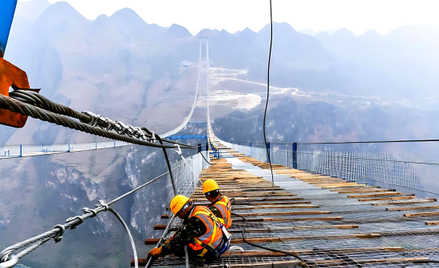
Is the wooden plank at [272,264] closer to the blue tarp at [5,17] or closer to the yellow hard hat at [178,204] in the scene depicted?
the yellow hard hat at [178,204]

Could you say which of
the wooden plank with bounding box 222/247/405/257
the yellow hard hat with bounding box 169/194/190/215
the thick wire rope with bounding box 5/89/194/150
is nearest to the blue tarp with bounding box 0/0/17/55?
the thick wire rope with bounding box 5/89/194/150

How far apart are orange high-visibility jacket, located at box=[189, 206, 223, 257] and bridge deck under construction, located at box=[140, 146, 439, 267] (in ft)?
0.87

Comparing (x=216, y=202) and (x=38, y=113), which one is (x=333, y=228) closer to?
(x=216, y=202)

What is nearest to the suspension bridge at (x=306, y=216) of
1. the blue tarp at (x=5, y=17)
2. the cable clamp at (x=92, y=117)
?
the cable clamp at (x=92, y=117)

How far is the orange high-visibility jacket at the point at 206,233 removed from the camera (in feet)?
8.84

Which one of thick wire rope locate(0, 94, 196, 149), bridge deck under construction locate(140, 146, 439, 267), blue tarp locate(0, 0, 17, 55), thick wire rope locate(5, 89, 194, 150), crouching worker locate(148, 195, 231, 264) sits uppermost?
blue tarp locate(0, 0, 17, 55)

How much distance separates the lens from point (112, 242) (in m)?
55.8

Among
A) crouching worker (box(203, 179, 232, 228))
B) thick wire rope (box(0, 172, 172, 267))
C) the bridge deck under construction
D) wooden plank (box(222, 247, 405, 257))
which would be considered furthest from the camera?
crouching worker (box(203, 179, 232, 228))

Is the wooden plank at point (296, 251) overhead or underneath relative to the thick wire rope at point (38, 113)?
underneath

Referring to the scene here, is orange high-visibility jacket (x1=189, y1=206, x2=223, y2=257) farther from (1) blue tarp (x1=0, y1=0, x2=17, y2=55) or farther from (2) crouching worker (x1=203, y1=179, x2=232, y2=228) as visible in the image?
(1) blue tarp (x1=0, y1=0, x2=17, y2=55)

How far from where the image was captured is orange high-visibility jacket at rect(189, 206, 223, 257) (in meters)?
2.69

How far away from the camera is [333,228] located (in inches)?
157

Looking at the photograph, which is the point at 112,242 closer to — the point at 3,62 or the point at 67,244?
the point at 67,244

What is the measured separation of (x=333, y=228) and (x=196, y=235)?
232cm
